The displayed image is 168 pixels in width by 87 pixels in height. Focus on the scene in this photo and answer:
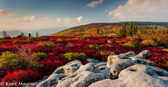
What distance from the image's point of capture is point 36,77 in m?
4.12

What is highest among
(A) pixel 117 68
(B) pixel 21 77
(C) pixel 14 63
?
(A) pixel 117 68

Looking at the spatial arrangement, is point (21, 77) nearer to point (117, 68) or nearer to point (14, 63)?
point (14, 63)

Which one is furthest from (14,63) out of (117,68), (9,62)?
(117,68)

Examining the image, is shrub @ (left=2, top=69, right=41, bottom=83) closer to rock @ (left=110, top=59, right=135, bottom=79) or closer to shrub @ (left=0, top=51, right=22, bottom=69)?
shrub @ (left=0, top=51, right=22, bottom=69)

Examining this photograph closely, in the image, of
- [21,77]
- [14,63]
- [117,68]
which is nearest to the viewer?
[117,68]

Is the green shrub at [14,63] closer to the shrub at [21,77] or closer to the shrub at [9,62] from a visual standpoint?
the shrub at [9,62]

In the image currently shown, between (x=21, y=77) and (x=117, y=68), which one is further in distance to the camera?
(x=21, y=77)

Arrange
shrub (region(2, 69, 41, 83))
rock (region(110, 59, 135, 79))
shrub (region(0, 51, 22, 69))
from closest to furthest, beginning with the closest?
rock (region(110, 59, 135, 79)) < shrub (region(2, 69, 41, 83)) < shrub (region(0, 51, 22, 69))

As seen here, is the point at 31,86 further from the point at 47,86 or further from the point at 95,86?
the point at 95,86

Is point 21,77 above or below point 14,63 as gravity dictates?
below

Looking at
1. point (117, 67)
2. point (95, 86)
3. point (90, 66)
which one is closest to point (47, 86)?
point (90, 66)

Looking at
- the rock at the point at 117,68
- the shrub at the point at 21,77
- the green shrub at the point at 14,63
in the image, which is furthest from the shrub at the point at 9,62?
the rock at the point at 117,68

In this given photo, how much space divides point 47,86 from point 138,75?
296cm

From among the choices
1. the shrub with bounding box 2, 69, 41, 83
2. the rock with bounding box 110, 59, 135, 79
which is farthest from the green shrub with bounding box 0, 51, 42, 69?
the rock with bounding box 110, 59, 135, 79
